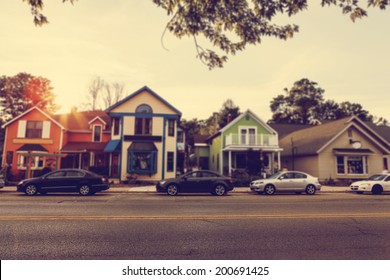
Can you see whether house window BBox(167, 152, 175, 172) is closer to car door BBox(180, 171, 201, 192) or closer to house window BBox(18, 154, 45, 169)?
car door BBox(180, 171, 201, 192)

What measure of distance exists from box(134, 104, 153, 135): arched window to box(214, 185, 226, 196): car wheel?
11.6 m

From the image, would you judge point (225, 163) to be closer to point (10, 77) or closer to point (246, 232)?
point (246, 232)

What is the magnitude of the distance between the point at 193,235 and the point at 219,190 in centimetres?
959

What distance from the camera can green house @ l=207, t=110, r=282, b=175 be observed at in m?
28.2

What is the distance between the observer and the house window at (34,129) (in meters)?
27.4

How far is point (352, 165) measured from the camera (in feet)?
90.1

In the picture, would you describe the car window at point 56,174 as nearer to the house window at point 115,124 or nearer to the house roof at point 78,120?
the house window at point 115,124

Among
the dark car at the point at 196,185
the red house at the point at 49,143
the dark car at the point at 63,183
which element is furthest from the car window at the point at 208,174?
the red house at the point at 49,143

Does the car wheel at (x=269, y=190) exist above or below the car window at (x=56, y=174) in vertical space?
below

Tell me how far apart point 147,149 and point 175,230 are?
18164mm

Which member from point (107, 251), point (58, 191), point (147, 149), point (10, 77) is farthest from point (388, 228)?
point (10, 77)

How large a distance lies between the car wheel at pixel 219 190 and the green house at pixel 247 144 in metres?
12.1

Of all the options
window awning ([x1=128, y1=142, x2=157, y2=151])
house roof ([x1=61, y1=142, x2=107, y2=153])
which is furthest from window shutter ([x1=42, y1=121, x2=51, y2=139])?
window awning ([x1=128, y1=142, x2=157, y2=151])

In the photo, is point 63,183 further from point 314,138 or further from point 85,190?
point 314,138
